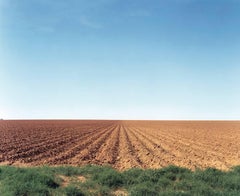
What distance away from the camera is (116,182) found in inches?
494

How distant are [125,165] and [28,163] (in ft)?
18.3

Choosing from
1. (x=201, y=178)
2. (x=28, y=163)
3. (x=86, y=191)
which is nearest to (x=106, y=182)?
(x=86, y=191)

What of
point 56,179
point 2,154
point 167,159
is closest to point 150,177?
point 56,179

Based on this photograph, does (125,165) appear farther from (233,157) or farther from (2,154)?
(2,154)

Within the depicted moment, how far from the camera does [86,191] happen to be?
37.2ft

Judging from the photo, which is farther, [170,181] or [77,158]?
[77,158]

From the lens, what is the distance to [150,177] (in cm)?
1299

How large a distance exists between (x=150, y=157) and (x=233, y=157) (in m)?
5.21

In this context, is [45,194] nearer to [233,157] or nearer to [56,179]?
[56,179]

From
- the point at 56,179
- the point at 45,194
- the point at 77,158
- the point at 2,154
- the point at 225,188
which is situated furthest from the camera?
the point at 2,154

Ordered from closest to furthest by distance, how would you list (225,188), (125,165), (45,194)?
(45,194) → (225,188) → (125,165)

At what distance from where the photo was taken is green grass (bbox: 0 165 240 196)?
11117 mm

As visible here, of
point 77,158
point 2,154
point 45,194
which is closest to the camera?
point 45,194

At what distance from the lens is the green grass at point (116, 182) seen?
1112 cm
